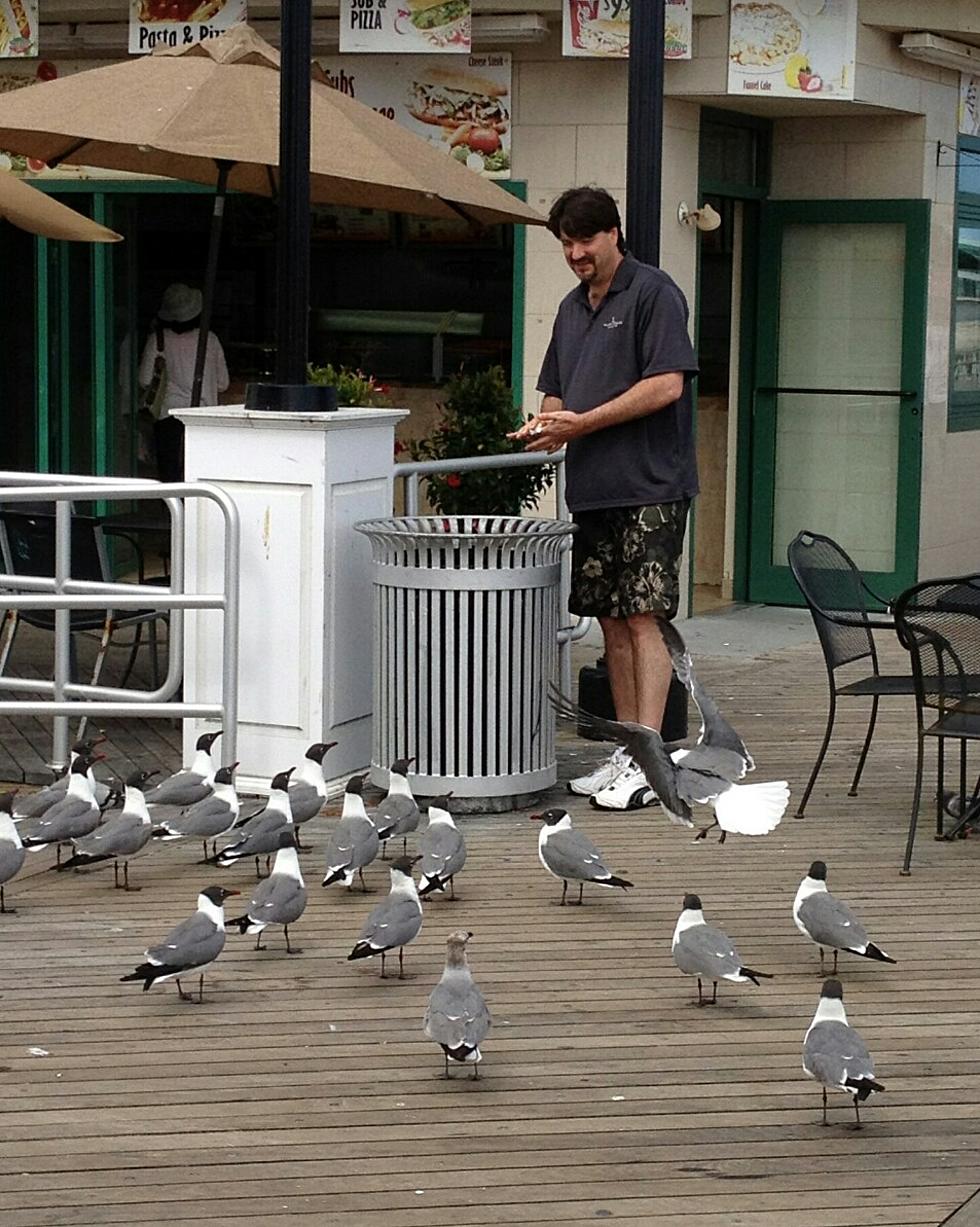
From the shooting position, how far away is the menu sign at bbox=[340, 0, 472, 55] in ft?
39.1

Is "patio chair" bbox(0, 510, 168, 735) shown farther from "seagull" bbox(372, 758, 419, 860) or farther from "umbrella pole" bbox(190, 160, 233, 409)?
"seagull" bbox(372, 758, 419, 860)

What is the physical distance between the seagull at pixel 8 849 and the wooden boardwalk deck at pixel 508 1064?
5.8 inches

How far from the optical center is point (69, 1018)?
223 inches

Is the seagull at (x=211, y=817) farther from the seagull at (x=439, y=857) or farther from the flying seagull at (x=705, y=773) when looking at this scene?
the flying seagull at (x=705, y=773)

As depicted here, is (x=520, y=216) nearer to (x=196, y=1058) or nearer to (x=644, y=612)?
(x=644, y=612)

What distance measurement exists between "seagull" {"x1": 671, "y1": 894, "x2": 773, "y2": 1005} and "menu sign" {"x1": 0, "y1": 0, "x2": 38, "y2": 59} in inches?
350

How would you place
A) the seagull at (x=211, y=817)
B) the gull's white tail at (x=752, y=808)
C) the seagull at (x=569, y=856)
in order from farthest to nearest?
the seagull at (x=211, y=817)
the seagull at (x=569, y=856)
the gull's white tail at (x=752, y=808)

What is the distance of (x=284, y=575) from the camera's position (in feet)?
26.2

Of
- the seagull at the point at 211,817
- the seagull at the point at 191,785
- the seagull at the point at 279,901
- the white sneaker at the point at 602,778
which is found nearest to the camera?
the seagull at the point at 279,901

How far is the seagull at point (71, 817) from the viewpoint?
6.81 m

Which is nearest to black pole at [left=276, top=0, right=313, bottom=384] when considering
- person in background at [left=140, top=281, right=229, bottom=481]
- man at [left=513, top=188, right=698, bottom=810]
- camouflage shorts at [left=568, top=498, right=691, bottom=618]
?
man at [left=513, top=188, right=698, bottom=810]

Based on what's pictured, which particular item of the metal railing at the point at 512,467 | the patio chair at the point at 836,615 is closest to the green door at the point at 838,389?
the metal railing at the point at 512,467

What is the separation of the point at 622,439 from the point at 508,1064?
3095 millimetres

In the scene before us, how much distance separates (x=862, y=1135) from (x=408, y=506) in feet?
14.7
